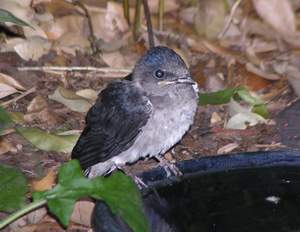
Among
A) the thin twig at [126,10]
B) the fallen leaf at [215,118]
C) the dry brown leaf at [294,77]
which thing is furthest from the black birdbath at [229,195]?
the thin twig at [126,10]

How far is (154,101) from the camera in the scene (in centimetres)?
650

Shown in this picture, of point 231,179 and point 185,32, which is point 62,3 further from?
point 231,179

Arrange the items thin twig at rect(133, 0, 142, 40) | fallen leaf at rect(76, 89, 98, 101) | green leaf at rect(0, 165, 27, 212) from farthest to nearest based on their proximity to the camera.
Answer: thin twig at rect(133, 0, 142, 40) < fallen leaf at rect(76, 89, 98, 101) < green leaf at rect(0, 165, 27, 212)

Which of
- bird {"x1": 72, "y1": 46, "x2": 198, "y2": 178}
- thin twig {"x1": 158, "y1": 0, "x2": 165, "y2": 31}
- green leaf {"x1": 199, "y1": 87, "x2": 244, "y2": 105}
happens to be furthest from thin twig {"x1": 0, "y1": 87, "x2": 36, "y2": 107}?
thin twig {"x1": 158, "y1": 0, "x2": 165, "y2": 31}

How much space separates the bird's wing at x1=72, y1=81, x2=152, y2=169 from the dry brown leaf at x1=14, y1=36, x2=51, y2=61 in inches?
80.1

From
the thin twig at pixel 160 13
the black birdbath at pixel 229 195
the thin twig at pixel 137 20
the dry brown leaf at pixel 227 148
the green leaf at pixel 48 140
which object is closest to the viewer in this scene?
the black birdbath at pixel 229 195

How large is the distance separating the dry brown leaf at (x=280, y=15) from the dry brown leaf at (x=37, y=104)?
Result: 8.28 ft

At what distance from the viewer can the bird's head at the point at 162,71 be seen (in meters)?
6.52

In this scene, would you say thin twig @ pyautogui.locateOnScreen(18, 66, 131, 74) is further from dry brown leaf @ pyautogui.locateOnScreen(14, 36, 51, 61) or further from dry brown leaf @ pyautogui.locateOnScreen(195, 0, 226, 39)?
dry brown leaf @ pyautogui.locateOnScreen(195, 0, 226, 39)

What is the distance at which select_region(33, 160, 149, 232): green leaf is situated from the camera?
15.8ft

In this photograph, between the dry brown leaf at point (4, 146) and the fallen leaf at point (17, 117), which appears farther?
the fallen leaf at point (17, 117)

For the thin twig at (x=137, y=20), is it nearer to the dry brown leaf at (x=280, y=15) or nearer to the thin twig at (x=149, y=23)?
the thin twig at (x=149, y=23)

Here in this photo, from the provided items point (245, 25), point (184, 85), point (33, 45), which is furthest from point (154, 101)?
point (245, 25)

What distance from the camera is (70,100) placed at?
7754mm
